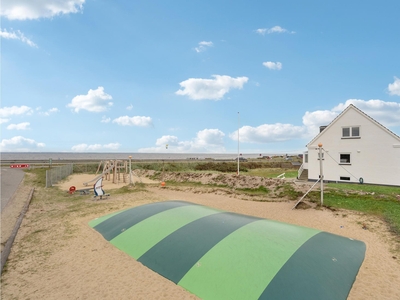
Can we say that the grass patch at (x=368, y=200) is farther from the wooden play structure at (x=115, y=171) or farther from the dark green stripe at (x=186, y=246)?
the wooden play structure at (x=115, y=171)

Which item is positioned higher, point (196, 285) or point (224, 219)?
point (224, 219)

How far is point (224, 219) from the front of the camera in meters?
9.98

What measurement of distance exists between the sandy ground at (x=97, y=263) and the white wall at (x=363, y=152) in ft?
32.3

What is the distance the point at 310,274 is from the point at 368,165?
65.0 ft

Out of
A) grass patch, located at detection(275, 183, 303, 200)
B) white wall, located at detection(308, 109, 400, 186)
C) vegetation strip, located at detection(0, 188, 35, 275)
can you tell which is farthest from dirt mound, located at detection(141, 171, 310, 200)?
vegetation strip, located at detection(0, 188, 35, 275)

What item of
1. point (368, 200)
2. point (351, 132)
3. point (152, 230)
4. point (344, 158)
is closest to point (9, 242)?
point (152, 230)

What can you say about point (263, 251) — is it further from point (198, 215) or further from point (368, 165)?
point (368, 165)

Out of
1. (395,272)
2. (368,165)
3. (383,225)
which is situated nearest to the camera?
(395,272)

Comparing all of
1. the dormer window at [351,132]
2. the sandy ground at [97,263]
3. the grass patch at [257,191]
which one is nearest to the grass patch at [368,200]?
the sandy ground at [97,263]

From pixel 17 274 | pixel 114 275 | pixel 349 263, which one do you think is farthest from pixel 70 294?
pixel 349 263

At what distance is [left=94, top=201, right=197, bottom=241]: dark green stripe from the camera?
11.1m

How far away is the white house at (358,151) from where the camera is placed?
830 inches

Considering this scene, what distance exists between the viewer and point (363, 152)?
22172 millimetres

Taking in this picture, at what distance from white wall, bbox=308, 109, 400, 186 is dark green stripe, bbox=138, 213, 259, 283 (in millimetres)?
15800
